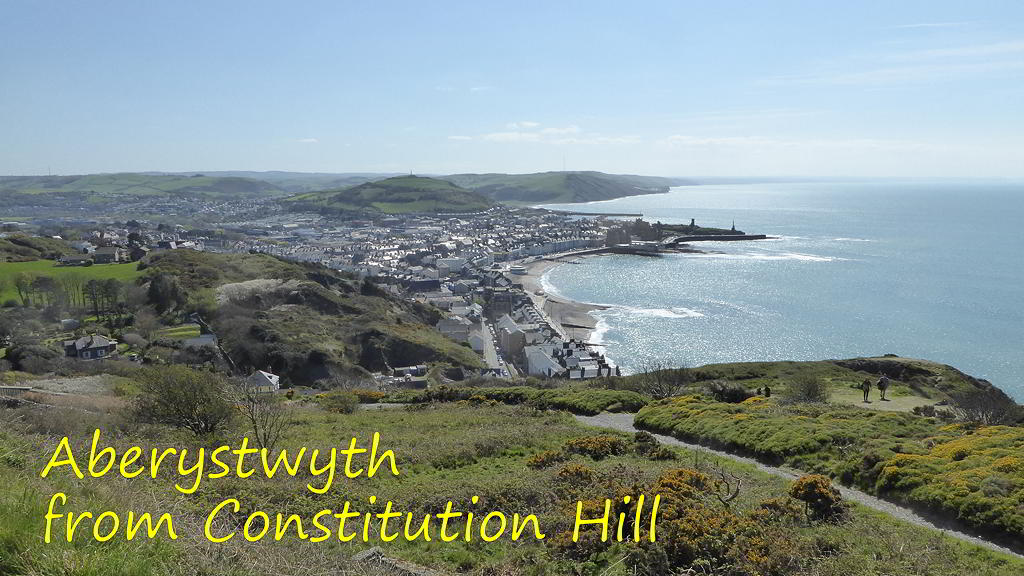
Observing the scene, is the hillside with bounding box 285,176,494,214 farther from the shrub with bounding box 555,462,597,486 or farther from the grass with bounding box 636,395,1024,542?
the shrub with bounding box 555,462,597,486

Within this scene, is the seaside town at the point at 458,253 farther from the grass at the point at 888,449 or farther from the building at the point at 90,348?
the grass at the point at 888,449

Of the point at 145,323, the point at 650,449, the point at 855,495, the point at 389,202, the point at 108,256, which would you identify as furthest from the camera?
the point at 389,202

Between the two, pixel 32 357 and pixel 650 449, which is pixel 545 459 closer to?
pixel 650 449

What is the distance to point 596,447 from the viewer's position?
1184 centimetres

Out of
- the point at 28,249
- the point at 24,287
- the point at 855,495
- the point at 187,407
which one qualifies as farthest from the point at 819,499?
the point at 28,249

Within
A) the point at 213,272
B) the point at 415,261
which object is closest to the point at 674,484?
the point at 213,272

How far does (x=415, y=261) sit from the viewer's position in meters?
94.8

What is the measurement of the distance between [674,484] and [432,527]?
3.38 metres

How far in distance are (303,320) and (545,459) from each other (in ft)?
116

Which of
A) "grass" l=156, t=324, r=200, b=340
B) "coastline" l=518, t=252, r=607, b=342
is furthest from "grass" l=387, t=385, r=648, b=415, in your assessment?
"coastline" l=518, t=252, r=607, b=342

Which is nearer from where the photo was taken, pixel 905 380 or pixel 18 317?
pixel 905 380

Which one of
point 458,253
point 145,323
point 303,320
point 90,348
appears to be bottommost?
point 303,320

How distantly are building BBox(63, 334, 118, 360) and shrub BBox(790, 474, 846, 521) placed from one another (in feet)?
106

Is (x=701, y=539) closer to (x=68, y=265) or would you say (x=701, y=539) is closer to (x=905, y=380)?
(x=905, y=380)
